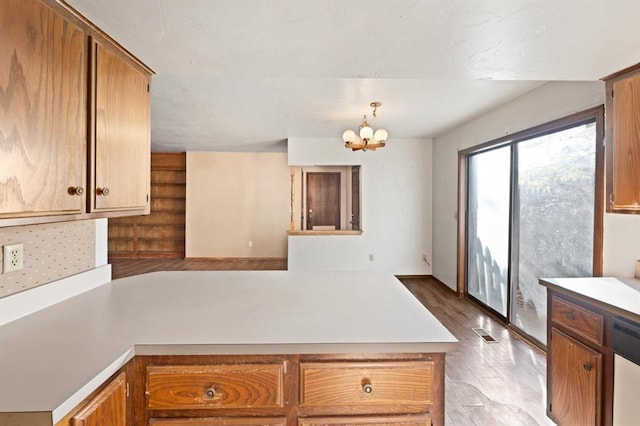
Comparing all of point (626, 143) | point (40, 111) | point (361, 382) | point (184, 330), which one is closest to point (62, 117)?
point (40, 111)

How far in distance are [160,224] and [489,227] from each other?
6.49 meters

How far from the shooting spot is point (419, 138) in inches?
211

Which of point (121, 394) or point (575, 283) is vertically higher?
point (575, 283)

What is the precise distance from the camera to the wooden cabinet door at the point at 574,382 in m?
1.54

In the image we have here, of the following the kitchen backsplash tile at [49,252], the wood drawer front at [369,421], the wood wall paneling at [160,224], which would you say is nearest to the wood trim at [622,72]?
the wood drawer front at [369,421]

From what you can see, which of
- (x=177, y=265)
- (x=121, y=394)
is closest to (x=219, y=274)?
(x=121, y=394)

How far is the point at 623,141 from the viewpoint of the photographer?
160cm

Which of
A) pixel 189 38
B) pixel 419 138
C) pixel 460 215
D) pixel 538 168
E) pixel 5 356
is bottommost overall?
pixel 5 356

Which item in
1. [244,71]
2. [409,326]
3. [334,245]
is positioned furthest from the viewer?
[334,245]

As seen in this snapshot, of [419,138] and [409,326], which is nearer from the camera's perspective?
[409,326]

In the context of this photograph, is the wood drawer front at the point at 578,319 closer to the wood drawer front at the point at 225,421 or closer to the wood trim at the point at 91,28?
the wood drawer front at the point at 225,421

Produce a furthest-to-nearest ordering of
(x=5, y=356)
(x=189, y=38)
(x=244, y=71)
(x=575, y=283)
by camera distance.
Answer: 1. (x=575, y=283)
2. (x=244, y=71)
3. (x=189, y=38)
4. (x=5, y=356)

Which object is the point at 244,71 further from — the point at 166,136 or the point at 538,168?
the point at 166,136

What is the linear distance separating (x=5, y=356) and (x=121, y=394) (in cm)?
35
